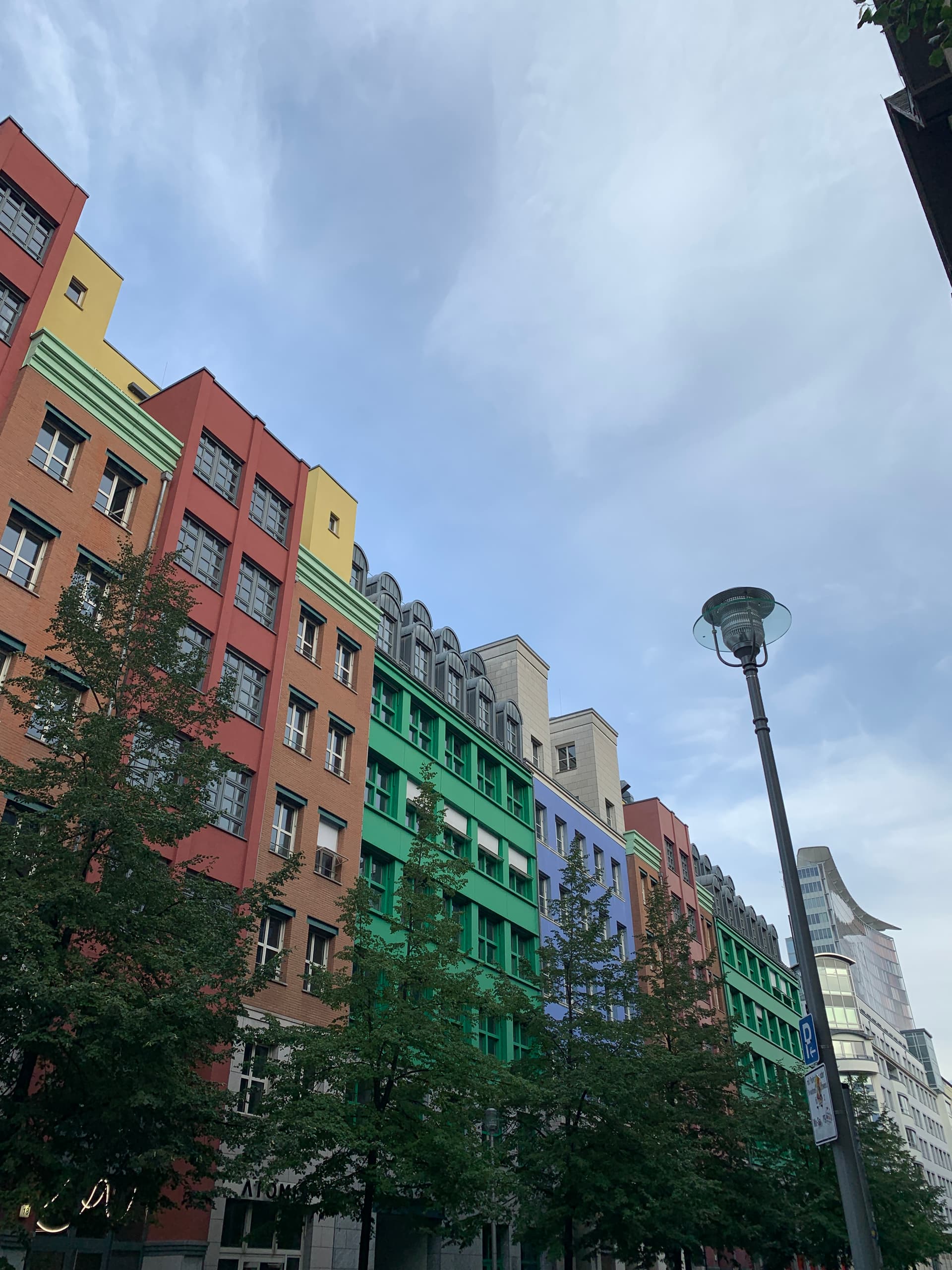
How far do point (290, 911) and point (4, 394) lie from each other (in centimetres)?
1491

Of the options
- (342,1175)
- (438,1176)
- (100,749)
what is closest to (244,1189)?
(342,1175)

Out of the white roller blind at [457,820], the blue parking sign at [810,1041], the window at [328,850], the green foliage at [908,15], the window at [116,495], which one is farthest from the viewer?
the white roller blind at [457,820]

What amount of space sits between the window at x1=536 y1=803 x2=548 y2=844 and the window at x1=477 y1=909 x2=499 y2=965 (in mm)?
6450

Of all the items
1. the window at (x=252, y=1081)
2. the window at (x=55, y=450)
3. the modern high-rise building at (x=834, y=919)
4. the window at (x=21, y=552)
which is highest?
the modern high-rise building at (x=834, y=919)

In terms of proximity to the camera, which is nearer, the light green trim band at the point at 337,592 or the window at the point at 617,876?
the light green trim band at the point at 337,592

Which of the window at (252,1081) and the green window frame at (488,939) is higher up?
the green window frame at (488,939)

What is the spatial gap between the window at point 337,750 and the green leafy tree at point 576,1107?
8.99 meters

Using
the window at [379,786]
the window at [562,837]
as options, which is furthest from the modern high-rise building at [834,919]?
the window at [379,786]

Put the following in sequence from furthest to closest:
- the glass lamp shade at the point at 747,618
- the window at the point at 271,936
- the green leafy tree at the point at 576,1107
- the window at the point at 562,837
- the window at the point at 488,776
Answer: the window at the point at 562,837 → the window at the point at 488,776 → the window at the point at 271,936 → the green leafy tree at the point at 576,1107 → the glass lamp shade at the point at 747,618

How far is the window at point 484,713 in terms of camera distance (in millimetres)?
43406

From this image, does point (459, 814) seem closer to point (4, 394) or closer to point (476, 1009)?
point (476, 1009)

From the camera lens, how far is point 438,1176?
18.9 meters

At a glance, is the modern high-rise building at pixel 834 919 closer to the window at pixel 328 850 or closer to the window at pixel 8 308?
the window at pixel 328 850

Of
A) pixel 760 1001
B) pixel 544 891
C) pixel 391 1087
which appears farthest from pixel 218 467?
pixel 760 1001
